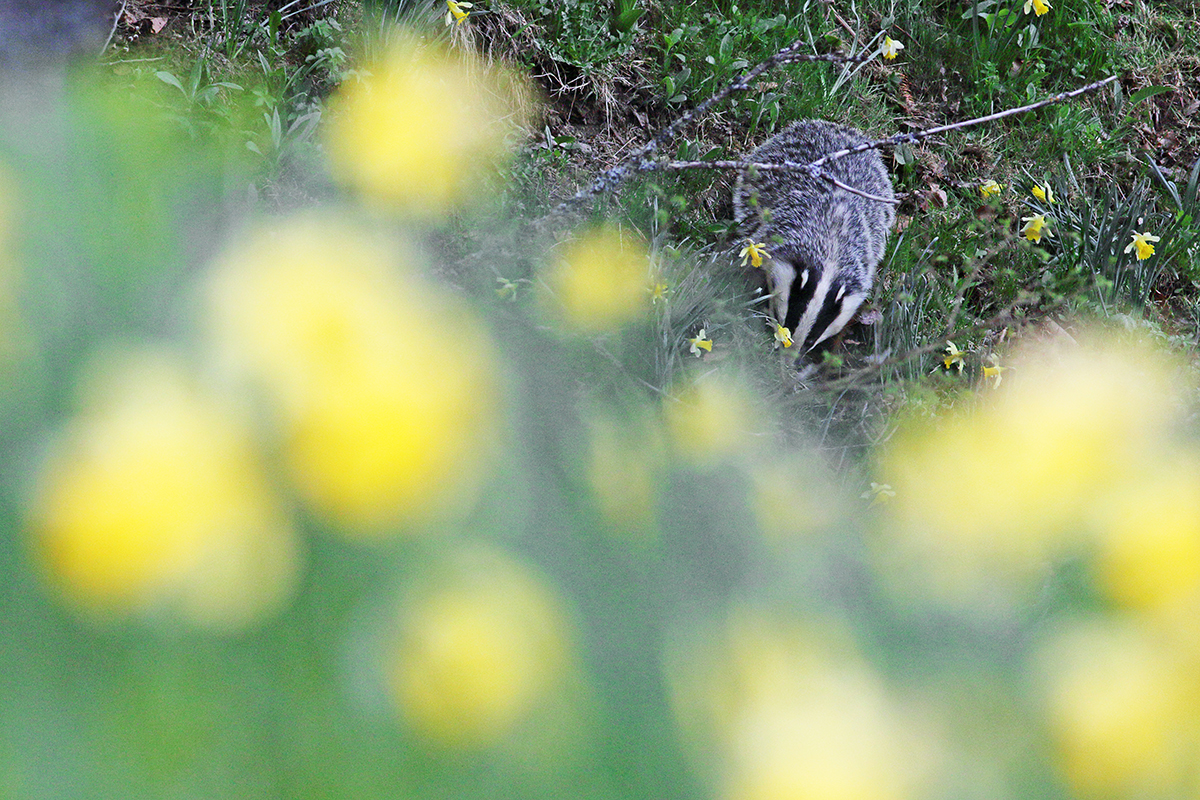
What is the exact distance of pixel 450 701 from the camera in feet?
1.26

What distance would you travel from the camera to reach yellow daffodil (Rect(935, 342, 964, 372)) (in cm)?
261

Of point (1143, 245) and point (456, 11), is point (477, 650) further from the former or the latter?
point (1143, 245)

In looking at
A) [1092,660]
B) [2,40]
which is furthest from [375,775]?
[2,40]

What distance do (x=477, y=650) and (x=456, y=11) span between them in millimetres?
2503

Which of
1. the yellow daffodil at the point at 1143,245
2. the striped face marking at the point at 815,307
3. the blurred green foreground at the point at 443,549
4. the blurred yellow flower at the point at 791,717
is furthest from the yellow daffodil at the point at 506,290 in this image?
the yellow daffodil at the point at 1143,245

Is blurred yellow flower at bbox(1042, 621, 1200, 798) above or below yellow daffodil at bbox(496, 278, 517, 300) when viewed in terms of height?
below

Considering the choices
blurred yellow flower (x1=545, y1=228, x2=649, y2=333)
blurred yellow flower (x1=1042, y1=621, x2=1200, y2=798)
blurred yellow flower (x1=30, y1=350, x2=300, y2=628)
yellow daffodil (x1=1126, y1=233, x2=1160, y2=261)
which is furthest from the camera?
yellow daffodil (x1=1126, y1=233, x2=1160, y2=261)

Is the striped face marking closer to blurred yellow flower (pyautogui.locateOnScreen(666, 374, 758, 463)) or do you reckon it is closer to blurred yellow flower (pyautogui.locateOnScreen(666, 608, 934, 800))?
blurred yellow flower (pyautogui.locateOnScreen(666, 374, 758, 463))

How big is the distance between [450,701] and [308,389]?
0.16 meters

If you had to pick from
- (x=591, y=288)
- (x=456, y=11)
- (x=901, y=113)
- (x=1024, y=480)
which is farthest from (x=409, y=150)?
(x=901, y=113)

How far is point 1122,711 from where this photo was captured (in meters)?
0.51

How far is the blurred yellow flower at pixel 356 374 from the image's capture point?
393mm

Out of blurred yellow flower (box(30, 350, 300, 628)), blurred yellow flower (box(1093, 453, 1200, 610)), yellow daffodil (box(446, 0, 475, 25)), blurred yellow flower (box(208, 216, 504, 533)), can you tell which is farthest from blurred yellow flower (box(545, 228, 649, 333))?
yellow daffodil (box(446, 0, 475, 25))

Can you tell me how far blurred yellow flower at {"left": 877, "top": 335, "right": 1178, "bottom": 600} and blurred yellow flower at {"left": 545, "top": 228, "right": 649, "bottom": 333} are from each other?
273 mm
